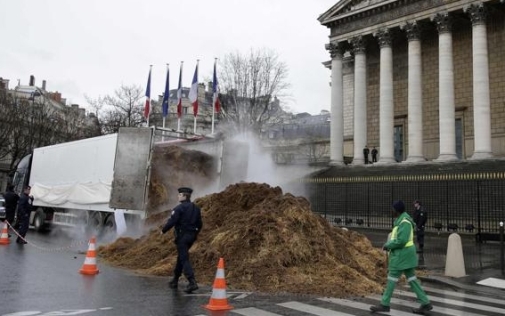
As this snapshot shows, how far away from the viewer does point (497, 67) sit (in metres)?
34.1

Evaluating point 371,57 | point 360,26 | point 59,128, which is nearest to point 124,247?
point 360,26

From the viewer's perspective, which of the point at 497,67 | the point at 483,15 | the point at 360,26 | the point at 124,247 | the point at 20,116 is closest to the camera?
the point at 124,247

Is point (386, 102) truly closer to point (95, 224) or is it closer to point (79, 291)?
point (95, 224)

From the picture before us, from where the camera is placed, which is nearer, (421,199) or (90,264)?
(90,264)

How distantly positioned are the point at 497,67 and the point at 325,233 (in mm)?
28448

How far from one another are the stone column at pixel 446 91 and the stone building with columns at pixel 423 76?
63mm

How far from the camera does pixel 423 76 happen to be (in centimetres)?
3828

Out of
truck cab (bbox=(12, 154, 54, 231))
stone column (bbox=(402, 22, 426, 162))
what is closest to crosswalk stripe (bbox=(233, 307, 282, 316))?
truck cab (bbox=(12, 154, 54, 231))

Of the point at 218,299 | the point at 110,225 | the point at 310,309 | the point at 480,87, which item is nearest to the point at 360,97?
the point at 480,87

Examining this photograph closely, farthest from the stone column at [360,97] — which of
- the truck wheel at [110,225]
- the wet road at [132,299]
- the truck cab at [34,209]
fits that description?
the wet road at [132,299]

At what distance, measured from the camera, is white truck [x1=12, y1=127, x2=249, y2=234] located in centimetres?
1603

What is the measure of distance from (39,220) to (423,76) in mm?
29255

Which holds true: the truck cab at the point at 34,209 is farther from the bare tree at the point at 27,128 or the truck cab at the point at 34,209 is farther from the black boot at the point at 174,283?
the bare tree at the point at 27,128

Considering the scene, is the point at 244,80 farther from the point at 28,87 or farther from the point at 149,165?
the point at 28,87
